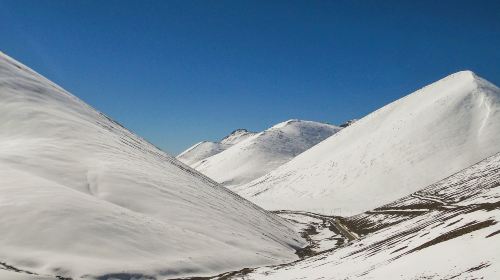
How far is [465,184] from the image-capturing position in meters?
120

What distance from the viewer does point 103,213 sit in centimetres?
5488

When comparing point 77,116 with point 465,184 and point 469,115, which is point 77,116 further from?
Result: point 469,115

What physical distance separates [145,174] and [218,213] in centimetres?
1488

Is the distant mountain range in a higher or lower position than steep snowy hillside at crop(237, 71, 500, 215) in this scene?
lower

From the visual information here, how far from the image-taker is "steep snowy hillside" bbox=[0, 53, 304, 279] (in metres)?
45.8

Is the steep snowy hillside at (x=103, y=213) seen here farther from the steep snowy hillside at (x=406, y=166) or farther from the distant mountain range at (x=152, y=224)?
the steep snowy hillside at (x=406, y=166)

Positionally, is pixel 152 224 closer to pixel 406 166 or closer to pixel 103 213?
pixel 103 213

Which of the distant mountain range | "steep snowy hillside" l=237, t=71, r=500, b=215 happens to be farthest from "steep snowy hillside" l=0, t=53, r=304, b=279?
"steep snowy hillside" l=237, t=71, r=500, b=215

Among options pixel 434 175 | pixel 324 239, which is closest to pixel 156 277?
pixel 324 239

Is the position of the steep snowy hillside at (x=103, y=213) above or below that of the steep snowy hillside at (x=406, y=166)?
below

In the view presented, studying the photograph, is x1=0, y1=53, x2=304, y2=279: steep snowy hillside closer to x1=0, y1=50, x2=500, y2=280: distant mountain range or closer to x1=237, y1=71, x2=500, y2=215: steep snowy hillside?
x1=0, y1=50, x2=500, y2=280: distant mountain range

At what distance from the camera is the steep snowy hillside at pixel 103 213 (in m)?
45.8

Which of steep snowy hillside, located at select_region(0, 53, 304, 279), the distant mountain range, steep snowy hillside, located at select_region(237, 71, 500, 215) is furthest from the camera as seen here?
steep snowy hillside, located at select_region(237, 71, 500, 215)

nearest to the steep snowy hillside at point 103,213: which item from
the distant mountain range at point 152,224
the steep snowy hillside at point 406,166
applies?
the distant mountain range at point 152,224
